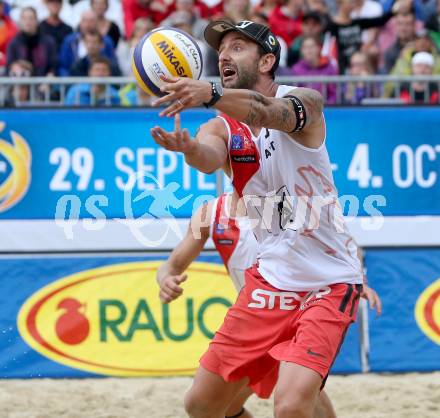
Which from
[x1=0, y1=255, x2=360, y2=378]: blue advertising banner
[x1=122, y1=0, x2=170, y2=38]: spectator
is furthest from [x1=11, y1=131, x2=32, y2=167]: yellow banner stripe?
[x1=122, y1=0, x2=170, y2=38]: spectator

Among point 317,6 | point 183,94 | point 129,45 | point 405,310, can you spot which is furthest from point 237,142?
point 317,6

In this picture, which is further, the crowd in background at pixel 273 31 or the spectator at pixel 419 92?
the crowd in background at pixel 273 31

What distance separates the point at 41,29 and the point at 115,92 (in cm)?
185

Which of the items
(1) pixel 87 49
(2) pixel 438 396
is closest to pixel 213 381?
(2) pixel 438 396

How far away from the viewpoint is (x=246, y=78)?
15.0ft

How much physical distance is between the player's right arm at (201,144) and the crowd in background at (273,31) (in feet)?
12.2

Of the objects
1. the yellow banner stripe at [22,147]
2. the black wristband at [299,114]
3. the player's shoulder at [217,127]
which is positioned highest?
the black wristband at [299,114]

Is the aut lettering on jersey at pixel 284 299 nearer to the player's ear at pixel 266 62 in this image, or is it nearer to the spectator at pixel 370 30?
the player's ear at pixel 266 62

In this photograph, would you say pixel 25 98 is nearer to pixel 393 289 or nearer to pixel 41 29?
pixel 41 29

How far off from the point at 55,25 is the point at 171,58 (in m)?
5.80

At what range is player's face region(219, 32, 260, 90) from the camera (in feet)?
15.0

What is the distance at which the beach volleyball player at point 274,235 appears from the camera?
4.49 metres

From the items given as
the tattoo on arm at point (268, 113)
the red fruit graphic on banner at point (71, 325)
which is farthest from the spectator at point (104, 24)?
the tattoo on arm at point (268, 113)

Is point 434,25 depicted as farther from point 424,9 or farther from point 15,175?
point 15,175
